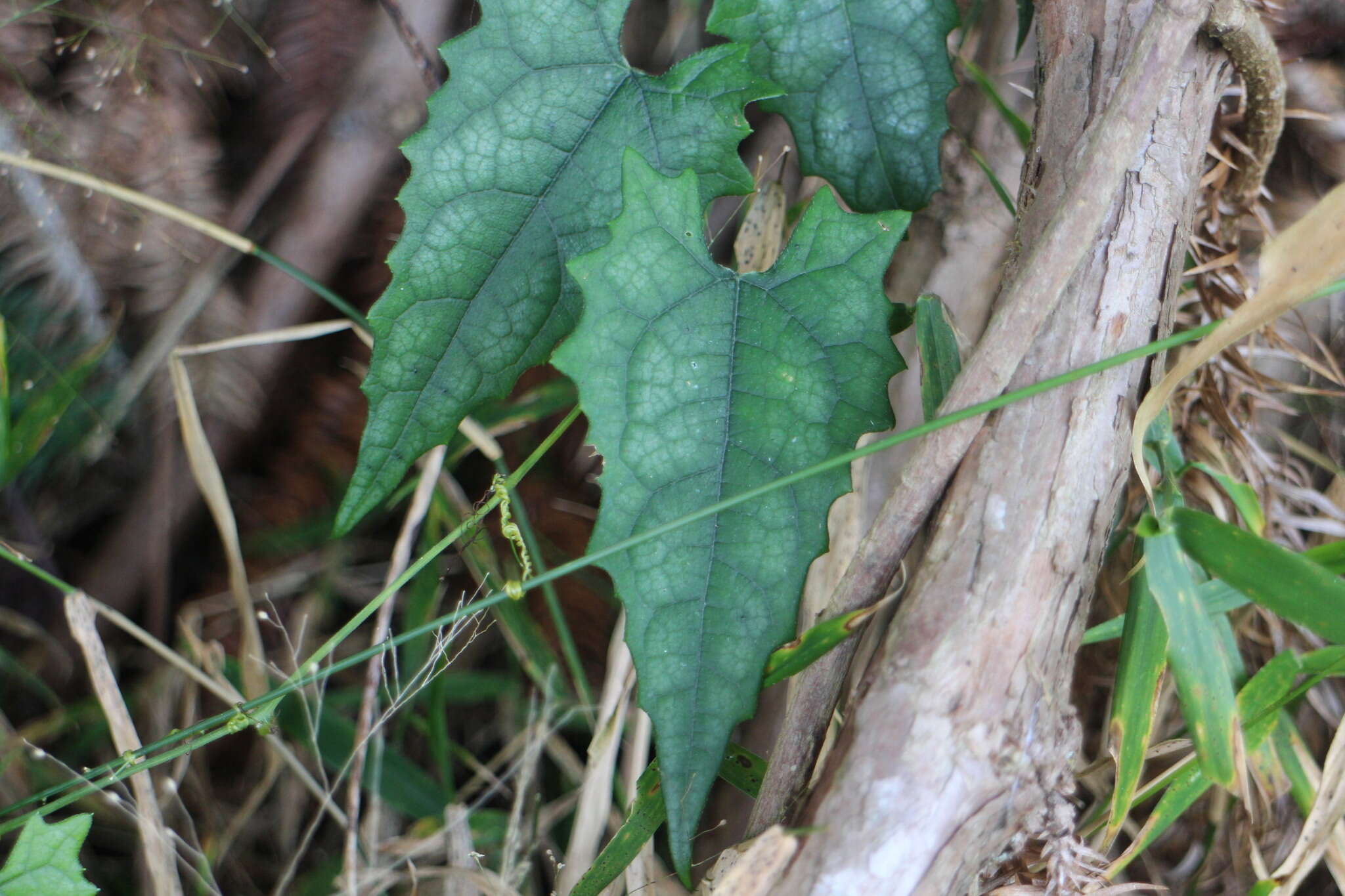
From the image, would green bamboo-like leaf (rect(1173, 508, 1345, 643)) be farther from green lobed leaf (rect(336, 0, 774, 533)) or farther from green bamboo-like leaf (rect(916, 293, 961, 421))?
green lobed leaf (rect(336, 0, 774, 533))

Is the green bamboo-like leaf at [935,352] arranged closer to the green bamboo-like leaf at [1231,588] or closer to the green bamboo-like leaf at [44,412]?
the green bamboo-like leaf at [1231,588]

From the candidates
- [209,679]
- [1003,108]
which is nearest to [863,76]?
[1003,108]

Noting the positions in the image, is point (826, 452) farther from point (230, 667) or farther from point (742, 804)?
point (230, 667)

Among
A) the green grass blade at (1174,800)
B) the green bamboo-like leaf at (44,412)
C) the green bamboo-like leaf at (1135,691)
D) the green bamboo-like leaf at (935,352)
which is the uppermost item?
the green bamboo-like leaf at (935,352)

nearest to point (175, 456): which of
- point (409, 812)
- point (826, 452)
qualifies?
point (409, 812)

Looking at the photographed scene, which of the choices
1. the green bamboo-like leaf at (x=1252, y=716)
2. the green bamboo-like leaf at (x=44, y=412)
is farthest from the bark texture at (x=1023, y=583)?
the green bamboo-like leaf at (x=44, y=412)

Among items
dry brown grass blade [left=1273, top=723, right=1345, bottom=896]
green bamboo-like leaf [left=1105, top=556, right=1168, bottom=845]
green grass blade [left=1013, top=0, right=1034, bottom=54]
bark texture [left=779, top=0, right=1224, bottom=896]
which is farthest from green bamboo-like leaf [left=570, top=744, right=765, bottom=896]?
green grass blade [left=1013, top=0, right=1034, bottom=54]

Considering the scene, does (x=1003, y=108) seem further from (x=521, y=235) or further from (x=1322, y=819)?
(x=1322, y=819)
